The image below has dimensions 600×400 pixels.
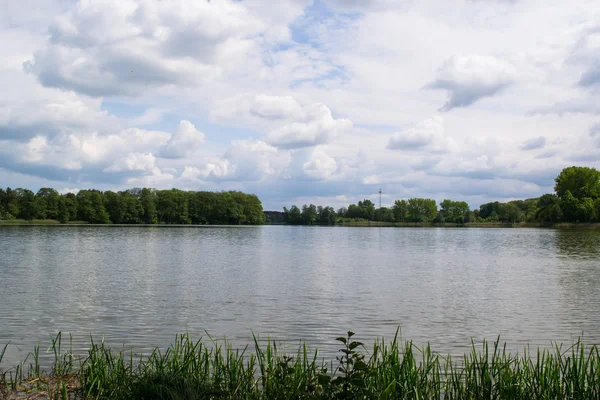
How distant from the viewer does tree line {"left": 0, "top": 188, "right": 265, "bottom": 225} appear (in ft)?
448

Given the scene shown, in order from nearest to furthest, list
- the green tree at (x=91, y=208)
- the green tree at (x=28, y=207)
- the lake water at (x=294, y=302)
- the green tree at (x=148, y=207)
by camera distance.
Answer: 1. the lake water at (x=294, y=302)
2. the green tree at (x=28, y=207)
3. the green tree at (x=91, y=208)
4. the green tree at (x=148, y=207)

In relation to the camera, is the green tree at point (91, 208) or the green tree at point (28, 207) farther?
the green tree at point (91, 208)

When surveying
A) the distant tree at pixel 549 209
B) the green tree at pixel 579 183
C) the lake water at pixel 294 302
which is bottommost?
the lake water at pixel 294 302

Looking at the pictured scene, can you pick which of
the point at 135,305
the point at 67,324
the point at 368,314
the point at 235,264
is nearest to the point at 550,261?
the point at 235,264

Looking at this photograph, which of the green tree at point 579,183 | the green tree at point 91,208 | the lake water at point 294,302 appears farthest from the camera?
the green tree at point 91,208

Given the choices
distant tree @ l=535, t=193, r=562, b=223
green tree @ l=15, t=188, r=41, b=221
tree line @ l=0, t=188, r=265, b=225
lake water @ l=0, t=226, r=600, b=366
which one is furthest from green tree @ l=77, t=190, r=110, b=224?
lake water @ l=0, t=226, r=600, b=366

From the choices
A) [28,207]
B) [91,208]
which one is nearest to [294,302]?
[28,207]

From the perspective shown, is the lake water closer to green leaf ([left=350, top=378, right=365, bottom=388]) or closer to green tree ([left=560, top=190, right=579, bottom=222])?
green leaf ([left=350, top=378, right=365, bottom=388])

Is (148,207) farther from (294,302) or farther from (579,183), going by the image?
(294,302)

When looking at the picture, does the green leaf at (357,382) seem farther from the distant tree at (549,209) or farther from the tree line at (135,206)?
the tree line at (135,206)

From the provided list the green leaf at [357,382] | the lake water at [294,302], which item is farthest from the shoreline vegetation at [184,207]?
the green leaf at [357,382]

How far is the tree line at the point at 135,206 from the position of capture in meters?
136

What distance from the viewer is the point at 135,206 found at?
522ft

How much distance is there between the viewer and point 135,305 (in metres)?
16.4
